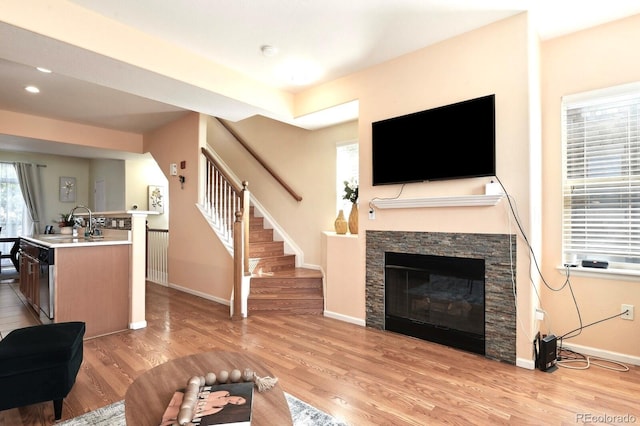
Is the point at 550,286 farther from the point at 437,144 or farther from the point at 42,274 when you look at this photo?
the point at 42,274

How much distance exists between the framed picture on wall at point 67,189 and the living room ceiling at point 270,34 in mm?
4367

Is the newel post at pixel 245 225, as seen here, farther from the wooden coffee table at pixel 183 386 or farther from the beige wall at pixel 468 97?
the wooden coffee table at pixel 183 386

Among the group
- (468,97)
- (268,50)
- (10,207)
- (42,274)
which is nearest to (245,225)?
(268,50)

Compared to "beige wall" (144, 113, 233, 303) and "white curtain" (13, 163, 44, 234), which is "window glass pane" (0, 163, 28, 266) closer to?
"white curtain" (13, 163, 44, 234)

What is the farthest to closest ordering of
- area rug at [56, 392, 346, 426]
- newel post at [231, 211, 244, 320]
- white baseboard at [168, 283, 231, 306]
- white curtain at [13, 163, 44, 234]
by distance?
1. white curtain at [13, 163, 44, 234]
2. white baseboard at [168, 283, 231, 306]
3. newel post at [231, 211, 244, 320]
4. area rug at [56, 392, 346, 426]

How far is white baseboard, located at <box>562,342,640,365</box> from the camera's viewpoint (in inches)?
103

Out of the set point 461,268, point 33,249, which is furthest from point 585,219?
point 33,249

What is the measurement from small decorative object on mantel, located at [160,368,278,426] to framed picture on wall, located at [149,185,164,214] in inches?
250

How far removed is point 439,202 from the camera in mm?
3000

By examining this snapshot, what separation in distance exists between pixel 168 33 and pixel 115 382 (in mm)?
2881

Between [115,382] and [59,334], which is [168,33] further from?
[115,382]

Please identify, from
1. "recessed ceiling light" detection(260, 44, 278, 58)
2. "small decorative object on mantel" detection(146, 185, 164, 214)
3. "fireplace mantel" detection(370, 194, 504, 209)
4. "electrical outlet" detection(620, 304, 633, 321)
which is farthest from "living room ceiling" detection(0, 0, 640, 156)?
"small decorative object on mantel" detection(146, 185, 164, 214)

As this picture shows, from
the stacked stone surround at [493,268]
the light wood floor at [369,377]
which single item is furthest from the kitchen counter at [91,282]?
the stacked stone surround at [493,268]

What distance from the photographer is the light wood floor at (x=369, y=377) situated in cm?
199
